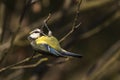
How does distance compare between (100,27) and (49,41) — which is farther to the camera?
(100,27)

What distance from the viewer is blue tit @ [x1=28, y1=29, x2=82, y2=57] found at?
144cm

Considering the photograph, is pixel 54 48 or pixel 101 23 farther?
pixel 101 23

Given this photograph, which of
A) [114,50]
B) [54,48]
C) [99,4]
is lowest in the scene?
[54,48]

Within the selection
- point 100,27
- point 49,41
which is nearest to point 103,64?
point 100,27

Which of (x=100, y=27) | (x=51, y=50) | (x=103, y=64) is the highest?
(x=100, y=27)

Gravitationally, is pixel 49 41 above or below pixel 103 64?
below

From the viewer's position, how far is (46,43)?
1.46m

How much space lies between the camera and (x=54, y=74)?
3.52 metres

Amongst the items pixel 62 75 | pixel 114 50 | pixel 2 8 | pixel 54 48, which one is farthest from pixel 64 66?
pixel 54 48

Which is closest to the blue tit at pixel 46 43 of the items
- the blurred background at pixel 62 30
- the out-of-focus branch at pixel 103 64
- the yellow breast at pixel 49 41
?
the yellow breast at pixel 49 41

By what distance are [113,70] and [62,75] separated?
1.34ft

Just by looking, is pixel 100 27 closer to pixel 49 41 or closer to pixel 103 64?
pixel 103 64

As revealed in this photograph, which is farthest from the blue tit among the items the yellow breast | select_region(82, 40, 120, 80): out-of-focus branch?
select_region(82, 40, 120, 80): out-of-focus branch

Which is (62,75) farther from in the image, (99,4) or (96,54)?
(99,4)
